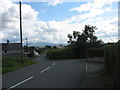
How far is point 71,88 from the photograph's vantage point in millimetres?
9070

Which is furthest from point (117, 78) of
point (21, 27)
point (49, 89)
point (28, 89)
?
point (21, 27)

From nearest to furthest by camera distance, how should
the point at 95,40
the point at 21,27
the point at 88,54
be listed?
the point at 21,27, the point at 88,54, the point at 95,40

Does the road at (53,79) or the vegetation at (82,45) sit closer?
the road at (53,79)

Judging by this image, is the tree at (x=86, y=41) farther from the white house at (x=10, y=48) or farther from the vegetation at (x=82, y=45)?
the white house at (x=10, y=48)

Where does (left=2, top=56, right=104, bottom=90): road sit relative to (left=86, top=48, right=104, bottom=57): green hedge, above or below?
below

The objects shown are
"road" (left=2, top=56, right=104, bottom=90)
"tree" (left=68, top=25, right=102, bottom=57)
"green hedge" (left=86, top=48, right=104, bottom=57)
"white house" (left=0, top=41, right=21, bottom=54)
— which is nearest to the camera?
"road" (left=2, top=56, right=104, bottom=90)

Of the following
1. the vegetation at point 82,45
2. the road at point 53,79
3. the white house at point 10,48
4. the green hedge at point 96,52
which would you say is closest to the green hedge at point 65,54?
the vegetation at point 82,45

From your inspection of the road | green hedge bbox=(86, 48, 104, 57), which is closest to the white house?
green hedge bbox=(86, 48, 104, 57)

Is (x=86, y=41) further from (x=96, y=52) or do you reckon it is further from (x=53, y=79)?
(x=53, y=79)

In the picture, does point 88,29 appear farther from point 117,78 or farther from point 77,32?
point 117,78

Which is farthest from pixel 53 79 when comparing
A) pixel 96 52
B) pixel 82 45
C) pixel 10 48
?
pixel 10 48

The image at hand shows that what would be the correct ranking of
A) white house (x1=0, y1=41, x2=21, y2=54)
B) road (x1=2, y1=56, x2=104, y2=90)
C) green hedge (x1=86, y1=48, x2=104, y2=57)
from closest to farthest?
road (x1=2, y1=56, x2=104, y2=90)
green hedge (x1=86, y1=48, x2=104, y2=57)
white house (x1=0, y1=41, x2=21, y2=54)

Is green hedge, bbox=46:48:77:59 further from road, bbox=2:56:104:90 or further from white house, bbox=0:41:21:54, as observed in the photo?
white house, bbox=0:41:21:54

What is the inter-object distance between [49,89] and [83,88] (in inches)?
60.2
